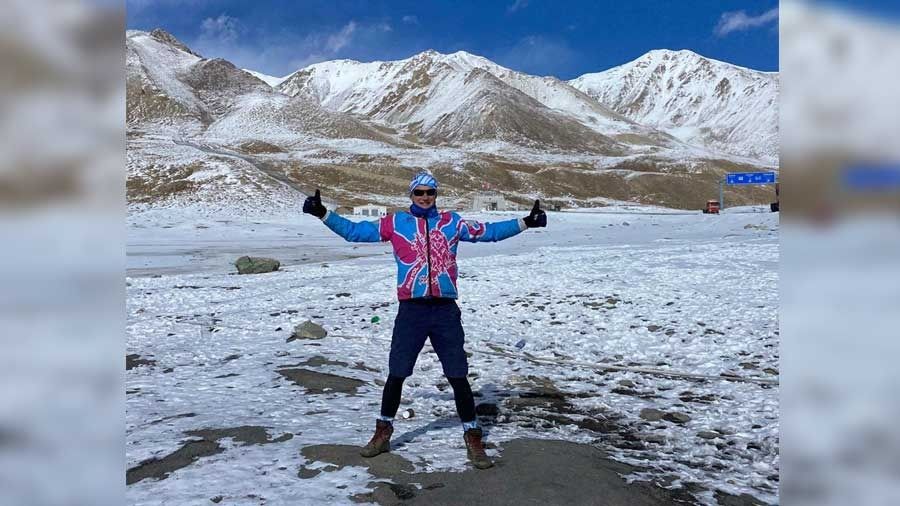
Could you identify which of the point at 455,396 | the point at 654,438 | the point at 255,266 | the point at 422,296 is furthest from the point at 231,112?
the point at 654,438

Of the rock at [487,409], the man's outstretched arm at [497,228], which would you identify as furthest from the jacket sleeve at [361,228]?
the rock at [487,409]

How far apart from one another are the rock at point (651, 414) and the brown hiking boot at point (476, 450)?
7.61ft

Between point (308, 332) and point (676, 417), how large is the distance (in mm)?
5996

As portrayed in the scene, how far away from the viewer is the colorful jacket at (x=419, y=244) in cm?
498

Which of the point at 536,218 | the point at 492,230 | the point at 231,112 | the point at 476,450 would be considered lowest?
the point at 476,450

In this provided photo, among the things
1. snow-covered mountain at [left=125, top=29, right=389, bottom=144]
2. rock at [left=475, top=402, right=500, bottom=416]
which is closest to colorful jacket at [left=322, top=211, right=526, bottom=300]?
rock at [left=475, top=402, right=500, bottom=416]

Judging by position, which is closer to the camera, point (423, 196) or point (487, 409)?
point (423, 196)

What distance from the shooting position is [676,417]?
638 centimetres

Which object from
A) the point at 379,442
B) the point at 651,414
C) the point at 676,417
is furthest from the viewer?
the point at 651,414

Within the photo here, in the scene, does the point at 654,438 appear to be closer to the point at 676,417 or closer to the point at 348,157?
the point at 676,417

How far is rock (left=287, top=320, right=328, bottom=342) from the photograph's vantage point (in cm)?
1009

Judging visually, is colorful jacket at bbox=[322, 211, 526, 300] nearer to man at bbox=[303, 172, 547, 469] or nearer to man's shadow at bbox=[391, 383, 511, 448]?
man at bbox=[303, 172, 547, 469]
